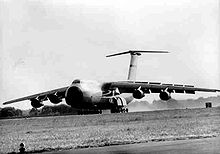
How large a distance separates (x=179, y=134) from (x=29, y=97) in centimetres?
2724

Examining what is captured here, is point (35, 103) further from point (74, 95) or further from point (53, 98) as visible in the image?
point (74, 95)

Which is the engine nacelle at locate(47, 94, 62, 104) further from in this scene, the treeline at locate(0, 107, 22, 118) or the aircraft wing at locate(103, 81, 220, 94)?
the treeline at locate(0, 107, 22, 118)

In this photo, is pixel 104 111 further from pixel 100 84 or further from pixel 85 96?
pixel 85 96

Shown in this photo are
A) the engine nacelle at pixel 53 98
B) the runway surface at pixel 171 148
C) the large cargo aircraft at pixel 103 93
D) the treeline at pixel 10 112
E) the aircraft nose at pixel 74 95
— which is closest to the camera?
the runway surface at pixel 171 148

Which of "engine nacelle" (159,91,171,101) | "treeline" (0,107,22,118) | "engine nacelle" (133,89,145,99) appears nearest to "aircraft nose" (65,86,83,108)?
"engine nacelle" (133,89,145,99)

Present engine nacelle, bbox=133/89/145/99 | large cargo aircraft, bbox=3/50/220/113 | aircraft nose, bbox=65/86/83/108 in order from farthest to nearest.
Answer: engine nacelle, bbox=133/89/145/99, large cargo aircraft, bbox=3/50/220/113, aircraft nose, bbox=65/86/83/108

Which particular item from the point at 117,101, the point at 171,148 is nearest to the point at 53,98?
the point at 117,101

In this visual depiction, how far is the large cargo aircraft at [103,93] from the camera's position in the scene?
1443 inches

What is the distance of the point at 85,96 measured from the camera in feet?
120

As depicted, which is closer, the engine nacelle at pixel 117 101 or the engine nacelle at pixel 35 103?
the engine nacelle at pixel 117 101

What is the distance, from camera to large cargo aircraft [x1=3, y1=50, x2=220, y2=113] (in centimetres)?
3666

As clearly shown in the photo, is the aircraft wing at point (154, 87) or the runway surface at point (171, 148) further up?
the aircraft wing at point (154, 87)

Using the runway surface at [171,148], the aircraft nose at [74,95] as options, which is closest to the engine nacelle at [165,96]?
the aircraft nose at [74,95]

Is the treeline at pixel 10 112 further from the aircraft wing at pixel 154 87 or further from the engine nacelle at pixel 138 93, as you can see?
the engine nacelle at pixel 138 93
